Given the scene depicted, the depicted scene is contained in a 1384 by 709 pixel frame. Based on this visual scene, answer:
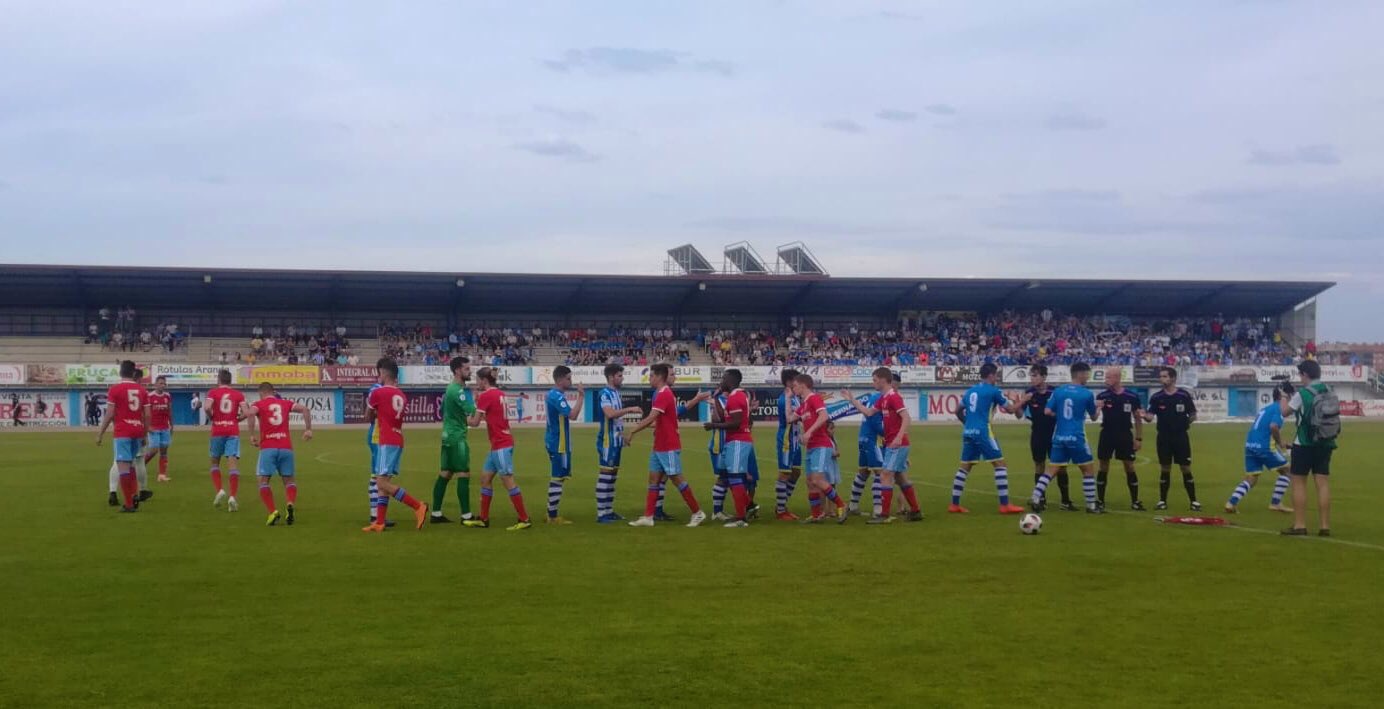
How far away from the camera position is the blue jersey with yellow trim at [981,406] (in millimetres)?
16953

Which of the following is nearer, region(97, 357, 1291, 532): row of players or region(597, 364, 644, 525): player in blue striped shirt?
region(97, 357, 1291, 532): row of players

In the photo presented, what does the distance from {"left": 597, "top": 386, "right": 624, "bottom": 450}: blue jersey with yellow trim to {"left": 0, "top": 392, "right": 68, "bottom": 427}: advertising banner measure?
4820cm

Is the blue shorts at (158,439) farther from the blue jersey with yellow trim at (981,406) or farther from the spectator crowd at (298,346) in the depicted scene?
the spectator crowd at (298,346)

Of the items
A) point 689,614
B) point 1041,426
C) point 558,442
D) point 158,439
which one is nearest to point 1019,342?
point 1041,426

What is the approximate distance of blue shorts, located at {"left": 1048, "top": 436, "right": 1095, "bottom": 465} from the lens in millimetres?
17078

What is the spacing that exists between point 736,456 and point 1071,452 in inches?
214

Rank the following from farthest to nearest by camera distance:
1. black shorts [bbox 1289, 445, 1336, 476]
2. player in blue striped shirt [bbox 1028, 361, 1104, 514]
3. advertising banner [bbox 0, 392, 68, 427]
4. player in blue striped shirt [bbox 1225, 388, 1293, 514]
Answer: advertising banner [bbox 0, 392, 68, 427]
player in blue striped shirt [bbox 1225, 388, 1293, 514]
player in blue striped shirt [bbox 1028, 361, 1104, 514]
black shorts [bbox 1289, 445, 1336, 476]

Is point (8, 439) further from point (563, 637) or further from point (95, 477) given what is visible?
point (563, 637)

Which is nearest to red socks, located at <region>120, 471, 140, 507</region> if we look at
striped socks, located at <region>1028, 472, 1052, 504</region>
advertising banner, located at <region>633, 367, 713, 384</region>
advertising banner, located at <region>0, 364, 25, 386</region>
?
striped socks, located at <region>1028, 472, 1052, 504</region>

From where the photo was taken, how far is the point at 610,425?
51.7 ft

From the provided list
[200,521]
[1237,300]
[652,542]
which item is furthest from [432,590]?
[1237,300]

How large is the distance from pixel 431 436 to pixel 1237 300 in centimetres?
5260

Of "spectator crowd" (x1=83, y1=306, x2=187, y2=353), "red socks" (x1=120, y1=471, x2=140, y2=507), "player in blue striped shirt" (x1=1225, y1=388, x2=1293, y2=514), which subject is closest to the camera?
"red socks" (x1=120, y1=471, x2=140, y2=507)

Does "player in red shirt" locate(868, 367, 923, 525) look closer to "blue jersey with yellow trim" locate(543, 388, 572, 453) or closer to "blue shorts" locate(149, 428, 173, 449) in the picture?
"blue jersey with yellow trim" locate(543, 388, 572, 453)
